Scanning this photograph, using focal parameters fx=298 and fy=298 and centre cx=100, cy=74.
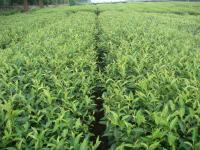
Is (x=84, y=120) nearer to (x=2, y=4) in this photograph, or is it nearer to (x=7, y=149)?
(x=7, y=149)

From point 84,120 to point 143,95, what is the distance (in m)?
0.79

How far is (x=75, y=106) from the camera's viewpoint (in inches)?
142

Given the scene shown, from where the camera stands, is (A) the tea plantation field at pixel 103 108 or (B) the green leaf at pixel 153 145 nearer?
(B) the green leaf at pixel 153 145

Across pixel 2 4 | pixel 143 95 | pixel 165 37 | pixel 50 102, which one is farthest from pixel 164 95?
pixel 2 4

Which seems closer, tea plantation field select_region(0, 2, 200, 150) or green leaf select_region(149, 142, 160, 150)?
green leaf select_region(149, 142, 160, 150)

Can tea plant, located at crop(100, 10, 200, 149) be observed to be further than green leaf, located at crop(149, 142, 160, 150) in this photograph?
Yes

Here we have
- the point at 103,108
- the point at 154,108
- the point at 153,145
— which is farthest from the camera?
the point at 103,108

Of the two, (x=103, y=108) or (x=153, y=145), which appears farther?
(x=103, y=108)

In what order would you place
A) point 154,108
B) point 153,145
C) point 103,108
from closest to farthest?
point 153,145 → point 154,108 → point 103,108

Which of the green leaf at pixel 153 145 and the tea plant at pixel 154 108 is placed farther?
the tea plant at pixel 154 108

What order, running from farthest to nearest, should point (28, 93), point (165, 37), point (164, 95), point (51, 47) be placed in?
point (165, 37), point (51, 47), point (28, 93), point (164, 95)

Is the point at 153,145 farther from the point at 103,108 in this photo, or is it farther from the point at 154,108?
the point at 103,108

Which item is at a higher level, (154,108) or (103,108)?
(154,108)

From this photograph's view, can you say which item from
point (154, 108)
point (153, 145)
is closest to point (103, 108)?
point (154, 108)
